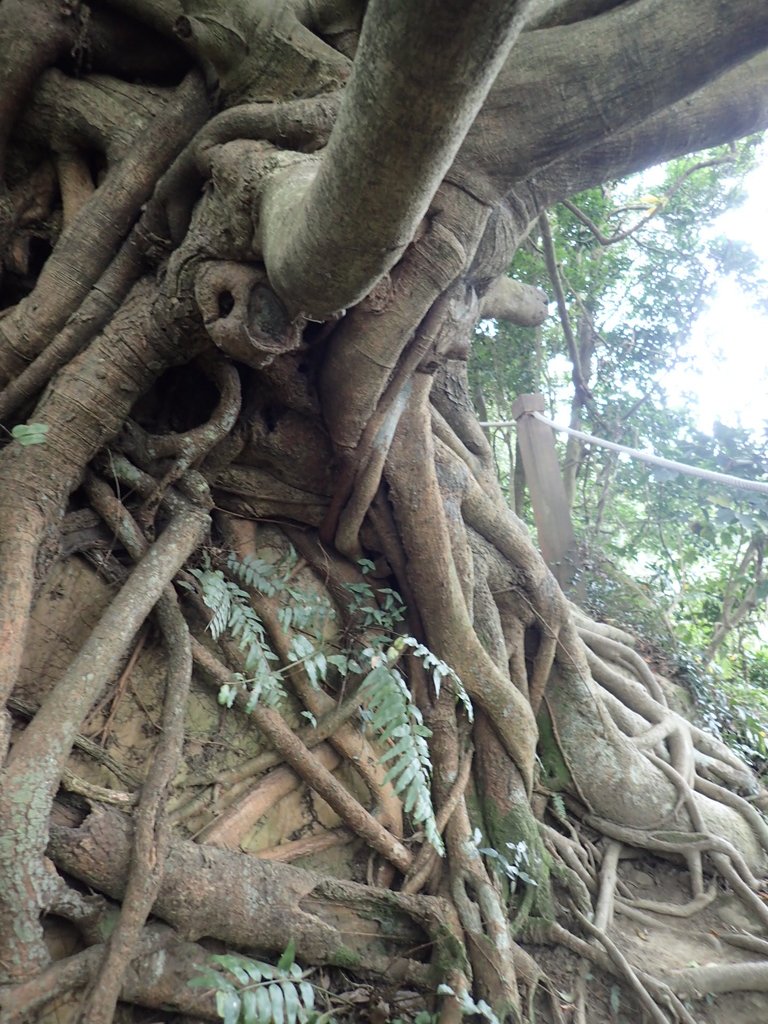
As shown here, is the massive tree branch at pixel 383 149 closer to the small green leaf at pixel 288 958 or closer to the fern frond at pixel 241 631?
the fern frond at pixel 241 631

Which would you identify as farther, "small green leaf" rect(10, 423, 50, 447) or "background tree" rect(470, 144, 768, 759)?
"background tree" rect(470, 144, 768, 759)

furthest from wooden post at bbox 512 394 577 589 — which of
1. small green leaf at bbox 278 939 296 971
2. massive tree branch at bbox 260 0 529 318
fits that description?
small green leaf at bbox 278 939 296 971

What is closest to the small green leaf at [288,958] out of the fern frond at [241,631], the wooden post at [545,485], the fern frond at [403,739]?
the fern frond at [403,739]

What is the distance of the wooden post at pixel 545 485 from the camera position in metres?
5.05

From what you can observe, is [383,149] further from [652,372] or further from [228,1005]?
[652,372]

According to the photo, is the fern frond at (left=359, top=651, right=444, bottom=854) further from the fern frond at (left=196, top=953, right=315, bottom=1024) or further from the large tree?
the fern frond at (left=196, top=953, right=315, bottom=1024)

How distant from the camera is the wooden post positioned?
505cm

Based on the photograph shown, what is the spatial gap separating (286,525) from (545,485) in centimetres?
298

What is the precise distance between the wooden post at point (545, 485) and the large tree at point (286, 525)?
214 cm

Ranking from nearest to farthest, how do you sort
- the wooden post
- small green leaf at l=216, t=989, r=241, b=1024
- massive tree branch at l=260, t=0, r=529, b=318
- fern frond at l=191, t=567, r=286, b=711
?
massive tree branch at l=260, t=0, r=529, b=318 → small green leaf at l=216, t=989, r=241, b=1024 → fern frond at l=191, t=567, r=286, b=711 → the wooden post

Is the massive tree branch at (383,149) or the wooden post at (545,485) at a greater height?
the wooden post at (545,485)

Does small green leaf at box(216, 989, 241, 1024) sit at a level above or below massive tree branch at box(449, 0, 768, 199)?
below

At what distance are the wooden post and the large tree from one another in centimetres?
214

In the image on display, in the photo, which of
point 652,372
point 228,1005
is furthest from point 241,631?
point 652,372
